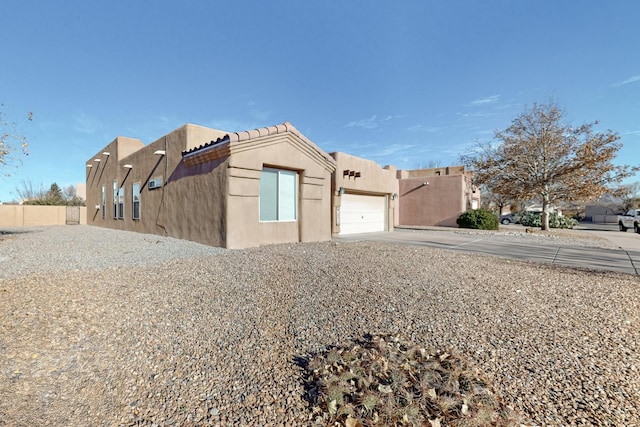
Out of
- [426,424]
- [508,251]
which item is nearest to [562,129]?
[508,251]

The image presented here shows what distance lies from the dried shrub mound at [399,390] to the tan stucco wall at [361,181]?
10.3 meters

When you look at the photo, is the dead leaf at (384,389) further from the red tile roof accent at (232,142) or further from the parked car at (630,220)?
the parked car at (630,220)

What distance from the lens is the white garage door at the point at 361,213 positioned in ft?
46.9

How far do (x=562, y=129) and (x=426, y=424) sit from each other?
20.0m

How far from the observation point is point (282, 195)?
9.23m

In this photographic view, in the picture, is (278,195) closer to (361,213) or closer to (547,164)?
(361,213)

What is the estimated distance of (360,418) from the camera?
2.04 meters

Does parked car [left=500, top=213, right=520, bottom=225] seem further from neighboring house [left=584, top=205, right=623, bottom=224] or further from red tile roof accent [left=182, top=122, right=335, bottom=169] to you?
red tile roof accent [left=182, top=122, right=335, bottom=169]

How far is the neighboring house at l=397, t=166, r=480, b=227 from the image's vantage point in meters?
20.7

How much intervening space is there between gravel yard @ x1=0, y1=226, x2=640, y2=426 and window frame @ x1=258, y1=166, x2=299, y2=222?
3.17 m

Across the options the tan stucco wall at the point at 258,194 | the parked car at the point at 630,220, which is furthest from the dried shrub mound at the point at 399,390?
the parked car at the point at 630,220

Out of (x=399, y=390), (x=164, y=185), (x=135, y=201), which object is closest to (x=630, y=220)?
(x=399, y=390)

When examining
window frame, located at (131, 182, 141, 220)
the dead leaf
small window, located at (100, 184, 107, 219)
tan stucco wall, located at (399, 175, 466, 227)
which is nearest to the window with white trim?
the dead leaf

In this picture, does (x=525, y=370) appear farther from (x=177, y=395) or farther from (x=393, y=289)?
(x=177, y=395)
